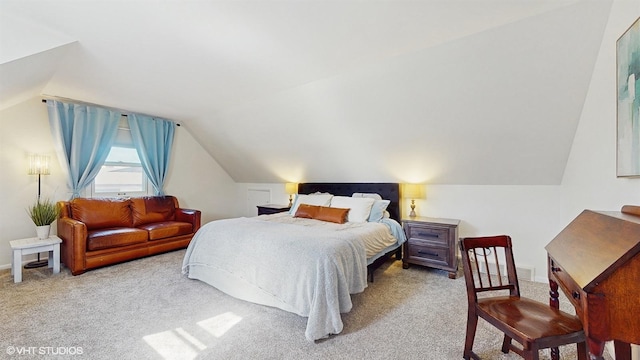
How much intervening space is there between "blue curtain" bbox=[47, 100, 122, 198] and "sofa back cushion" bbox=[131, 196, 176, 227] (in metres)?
0.74

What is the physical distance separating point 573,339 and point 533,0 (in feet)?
6.60

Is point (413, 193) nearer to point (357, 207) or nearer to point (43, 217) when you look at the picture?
point (357, 207)

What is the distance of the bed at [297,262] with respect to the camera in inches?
81.2

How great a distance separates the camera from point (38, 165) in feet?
11.5

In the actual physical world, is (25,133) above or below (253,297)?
above

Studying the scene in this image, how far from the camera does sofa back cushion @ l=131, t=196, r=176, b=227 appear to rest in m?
4.22

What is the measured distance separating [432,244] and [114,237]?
4139 millimetres

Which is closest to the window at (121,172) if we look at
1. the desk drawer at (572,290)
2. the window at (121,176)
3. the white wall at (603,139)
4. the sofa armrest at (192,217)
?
the window at (121,176)

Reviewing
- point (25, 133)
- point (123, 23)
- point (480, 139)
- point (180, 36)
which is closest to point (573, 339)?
point (480, 139)

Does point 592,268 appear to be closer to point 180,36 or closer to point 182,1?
point 182,1

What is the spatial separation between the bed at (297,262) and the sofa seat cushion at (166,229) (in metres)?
1.13

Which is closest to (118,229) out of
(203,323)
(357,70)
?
(203,323)

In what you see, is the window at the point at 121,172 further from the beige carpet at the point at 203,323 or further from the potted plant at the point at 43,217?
the beige carpet at the point at 203,323

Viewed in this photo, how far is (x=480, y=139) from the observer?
9.89ft
